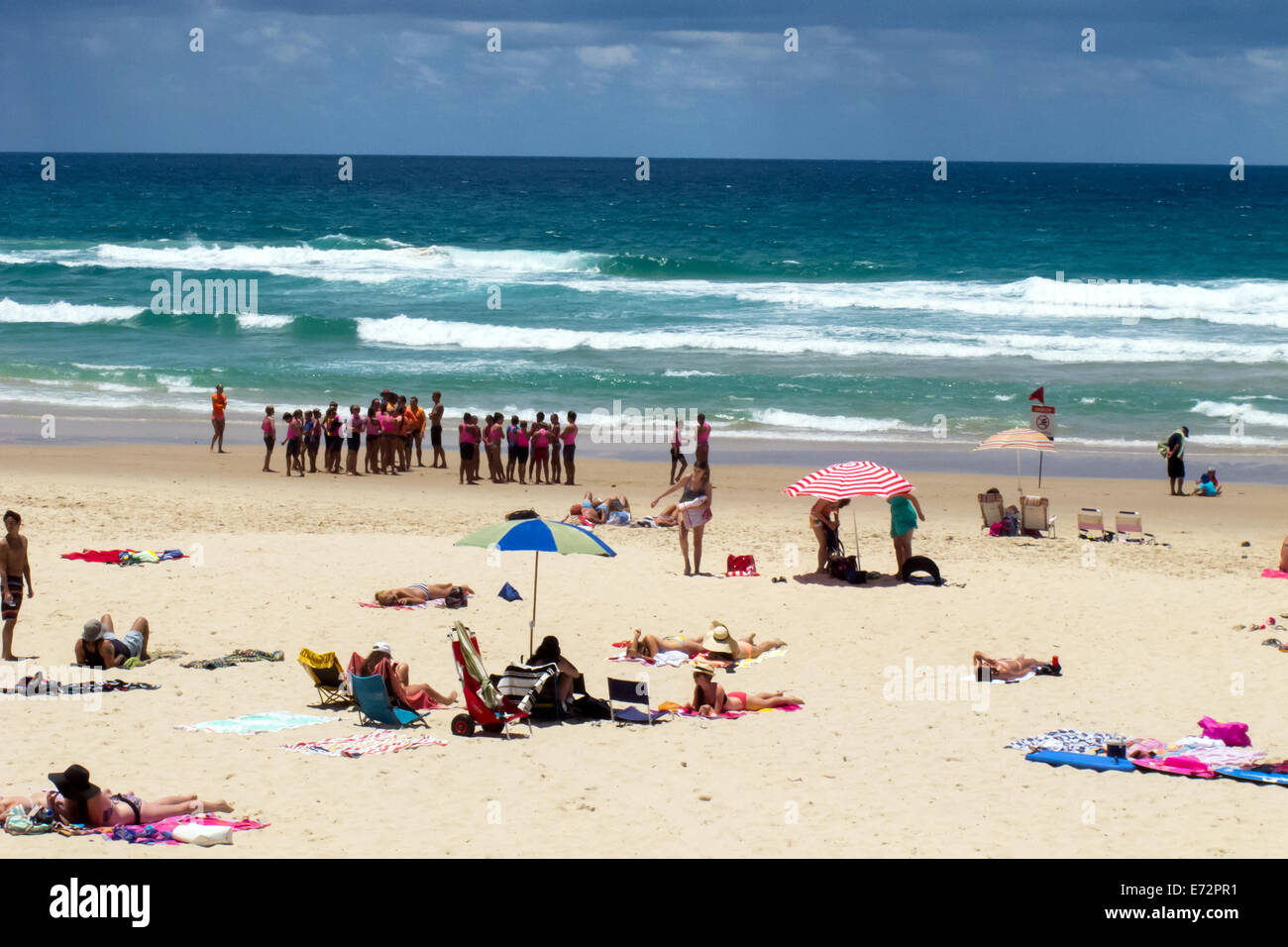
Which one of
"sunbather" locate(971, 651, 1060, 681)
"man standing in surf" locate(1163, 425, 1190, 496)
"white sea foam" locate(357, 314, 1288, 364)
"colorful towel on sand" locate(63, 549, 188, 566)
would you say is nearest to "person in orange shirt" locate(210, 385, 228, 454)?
"colorful towel on sand" locate(63, 549, 188, 566)

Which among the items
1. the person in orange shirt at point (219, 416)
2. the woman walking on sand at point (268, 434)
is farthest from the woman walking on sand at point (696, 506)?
the person in orange shirt at point (219, 416)

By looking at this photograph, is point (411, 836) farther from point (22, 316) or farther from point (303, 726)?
point (22, 316)

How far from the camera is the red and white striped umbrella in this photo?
14558mm

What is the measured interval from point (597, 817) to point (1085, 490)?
14.7 metres

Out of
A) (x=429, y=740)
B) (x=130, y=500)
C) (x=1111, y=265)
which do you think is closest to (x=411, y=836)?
(x=429, y=740)

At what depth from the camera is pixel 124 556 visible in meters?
14.8

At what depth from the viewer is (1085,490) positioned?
828 inches

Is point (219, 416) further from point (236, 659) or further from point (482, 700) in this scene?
point (482, 700)

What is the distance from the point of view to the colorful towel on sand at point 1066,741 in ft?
31.9

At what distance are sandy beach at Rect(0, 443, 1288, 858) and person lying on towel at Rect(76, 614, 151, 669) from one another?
272 millimetres
